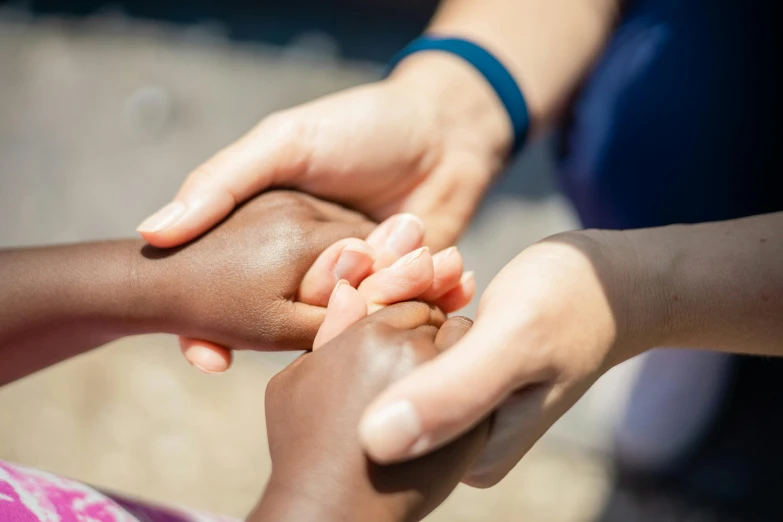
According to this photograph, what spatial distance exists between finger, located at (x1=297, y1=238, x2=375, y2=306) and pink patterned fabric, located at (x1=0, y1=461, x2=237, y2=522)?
0.98ft

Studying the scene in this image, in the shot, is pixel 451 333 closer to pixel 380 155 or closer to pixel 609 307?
pixel 609 307

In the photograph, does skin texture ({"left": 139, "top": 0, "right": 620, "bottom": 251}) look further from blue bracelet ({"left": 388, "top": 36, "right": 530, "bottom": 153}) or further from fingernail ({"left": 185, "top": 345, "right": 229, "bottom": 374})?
fingernail ({"left": 185, "top": 345, "right": 229, "bottom": 374})

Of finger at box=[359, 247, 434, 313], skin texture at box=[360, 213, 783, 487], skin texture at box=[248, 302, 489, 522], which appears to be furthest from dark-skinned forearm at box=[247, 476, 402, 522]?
finger at box=[359, 247, 434, 313]

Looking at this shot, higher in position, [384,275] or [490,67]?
[490,67]

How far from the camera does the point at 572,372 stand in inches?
25.9

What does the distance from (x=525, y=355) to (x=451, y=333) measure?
103 mm

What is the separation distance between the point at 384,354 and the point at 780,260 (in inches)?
16.6

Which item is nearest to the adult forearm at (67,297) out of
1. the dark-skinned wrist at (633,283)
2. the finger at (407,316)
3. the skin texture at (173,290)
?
the skin texture at (173,290)

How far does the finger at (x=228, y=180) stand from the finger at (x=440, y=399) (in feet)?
1.24

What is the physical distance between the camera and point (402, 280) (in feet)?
2.44

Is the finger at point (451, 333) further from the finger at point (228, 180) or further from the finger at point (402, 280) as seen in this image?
the finger at point (228, 180)

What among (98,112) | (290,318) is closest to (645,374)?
(290,318)

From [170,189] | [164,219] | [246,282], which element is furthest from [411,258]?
[170,189]

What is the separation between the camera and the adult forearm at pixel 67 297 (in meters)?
0.77
